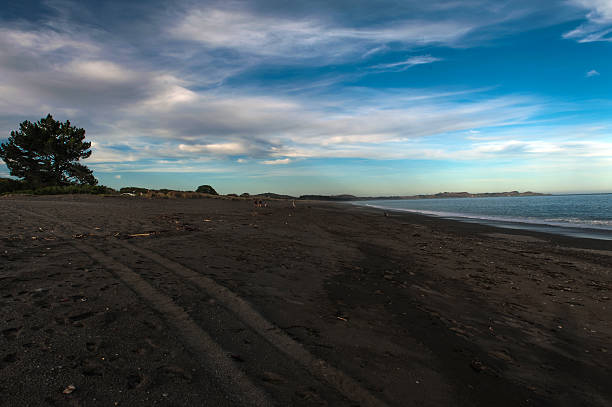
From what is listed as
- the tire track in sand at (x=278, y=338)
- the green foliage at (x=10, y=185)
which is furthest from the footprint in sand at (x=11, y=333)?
the green foliage at (x=10, y=185)

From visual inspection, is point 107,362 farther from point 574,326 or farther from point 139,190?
point 139,190

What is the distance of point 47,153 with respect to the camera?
39.3 m

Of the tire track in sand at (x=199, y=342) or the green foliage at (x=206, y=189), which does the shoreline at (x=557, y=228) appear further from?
the green foliage at (x=206, y=189)

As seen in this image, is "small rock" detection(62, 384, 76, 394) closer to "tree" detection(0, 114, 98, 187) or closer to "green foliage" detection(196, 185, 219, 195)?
"tree" detection(0, 114, 98, 187)

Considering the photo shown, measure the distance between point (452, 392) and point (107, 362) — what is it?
12.5ft

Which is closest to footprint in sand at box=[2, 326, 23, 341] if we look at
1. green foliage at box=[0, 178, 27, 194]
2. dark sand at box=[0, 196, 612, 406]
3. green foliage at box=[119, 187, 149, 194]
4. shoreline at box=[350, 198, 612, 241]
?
dark sand at box=[0, 196, 612, 406]

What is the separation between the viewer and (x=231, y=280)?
625 centimetres

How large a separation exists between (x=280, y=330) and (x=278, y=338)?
0.23m

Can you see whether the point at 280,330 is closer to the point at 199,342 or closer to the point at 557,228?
the point at 199,342

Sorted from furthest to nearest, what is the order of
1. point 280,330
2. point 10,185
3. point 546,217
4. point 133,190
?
1. point 133,190
2. point 10,185
3. point 546,217
4. point 280,330

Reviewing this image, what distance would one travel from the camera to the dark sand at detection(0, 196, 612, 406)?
9.87 ft

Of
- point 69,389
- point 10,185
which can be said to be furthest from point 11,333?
point 10,185

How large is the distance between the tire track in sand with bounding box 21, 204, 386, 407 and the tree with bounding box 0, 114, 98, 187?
149ft

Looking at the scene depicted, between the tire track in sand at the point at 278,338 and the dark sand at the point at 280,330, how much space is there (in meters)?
0.02
